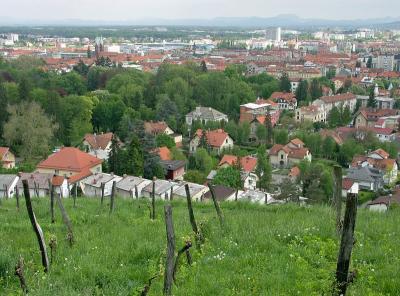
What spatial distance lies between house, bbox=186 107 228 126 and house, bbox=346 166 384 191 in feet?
Answer: 59.3

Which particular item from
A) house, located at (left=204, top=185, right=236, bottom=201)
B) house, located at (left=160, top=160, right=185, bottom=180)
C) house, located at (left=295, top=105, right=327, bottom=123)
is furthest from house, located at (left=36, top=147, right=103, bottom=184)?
house, located at (left=295, top=105, right=327, bottom=123)

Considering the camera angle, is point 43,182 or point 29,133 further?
point 29,133

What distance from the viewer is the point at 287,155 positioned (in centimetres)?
3884

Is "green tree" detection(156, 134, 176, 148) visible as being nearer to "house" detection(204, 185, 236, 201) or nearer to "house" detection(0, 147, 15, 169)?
"house" detection(0, 147, 15, 169)

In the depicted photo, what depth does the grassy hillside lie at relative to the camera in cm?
502

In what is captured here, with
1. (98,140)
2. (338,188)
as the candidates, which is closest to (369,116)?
(98,140)

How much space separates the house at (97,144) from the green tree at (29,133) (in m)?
3.32

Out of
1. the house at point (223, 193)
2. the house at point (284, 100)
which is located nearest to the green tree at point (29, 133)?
the house at point (223, 193)

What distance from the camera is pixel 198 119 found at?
49250 mm

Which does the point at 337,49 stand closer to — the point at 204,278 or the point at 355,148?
the point at 355,148

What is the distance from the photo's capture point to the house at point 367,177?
107ft

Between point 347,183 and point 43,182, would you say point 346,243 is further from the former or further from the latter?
point 347,183

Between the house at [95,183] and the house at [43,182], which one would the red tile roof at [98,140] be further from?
the house at [43,182]

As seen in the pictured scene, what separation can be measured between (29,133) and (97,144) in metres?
6.36
